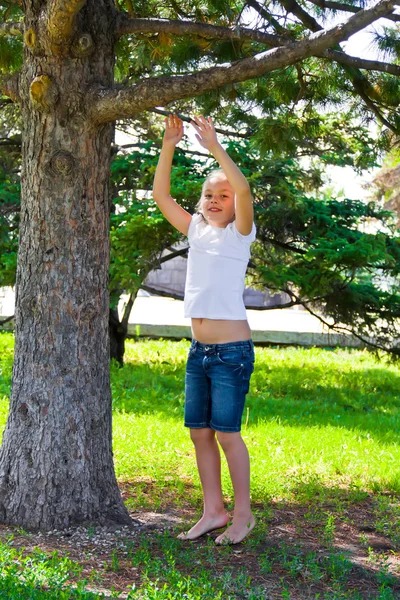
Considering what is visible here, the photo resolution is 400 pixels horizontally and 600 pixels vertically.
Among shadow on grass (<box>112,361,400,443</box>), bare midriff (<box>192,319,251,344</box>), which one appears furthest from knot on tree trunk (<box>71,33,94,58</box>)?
shadow on grass (<box>112,361,400,443</box>)

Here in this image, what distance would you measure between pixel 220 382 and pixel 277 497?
143 cm

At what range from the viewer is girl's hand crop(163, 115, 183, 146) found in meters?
3.87

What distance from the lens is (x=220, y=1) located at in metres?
5.38

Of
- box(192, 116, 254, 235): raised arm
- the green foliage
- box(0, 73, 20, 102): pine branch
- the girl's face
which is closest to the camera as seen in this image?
box(192, 116, 254, 235): raised arm

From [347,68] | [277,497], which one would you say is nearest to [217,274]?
[277,497]

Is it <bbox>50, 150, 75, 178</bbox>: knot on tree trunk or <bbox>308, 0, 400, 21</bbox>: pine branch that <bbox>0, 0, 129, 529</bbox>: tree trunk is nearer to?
<bbox>50, 150, 75, 178</bbox>: knot on tree trunk

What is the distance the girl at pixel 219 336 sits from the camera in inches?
144

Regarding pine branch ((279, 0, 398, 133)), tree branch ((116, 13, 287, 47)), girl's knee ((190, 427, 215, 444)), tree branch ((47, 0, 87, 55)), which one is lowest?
girl's knee ((190, 427, 215, 444))

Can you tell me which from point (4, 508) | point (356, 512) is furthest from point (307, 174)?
point (4, 508)

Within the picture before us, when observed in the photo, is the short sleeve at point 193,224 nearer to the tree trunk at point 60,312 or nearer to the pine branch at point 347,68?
the tree trunk at point 60,312

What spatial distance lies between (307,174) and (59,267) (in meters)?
7.77

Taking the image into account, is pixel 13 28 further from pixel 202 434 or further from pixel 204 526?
pixel 204 526

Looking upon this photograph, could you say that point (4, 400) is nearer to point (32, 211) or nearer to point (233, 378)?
point (32, 211)

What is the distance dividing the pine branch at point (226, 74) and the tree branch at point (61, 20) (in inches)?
14.3
